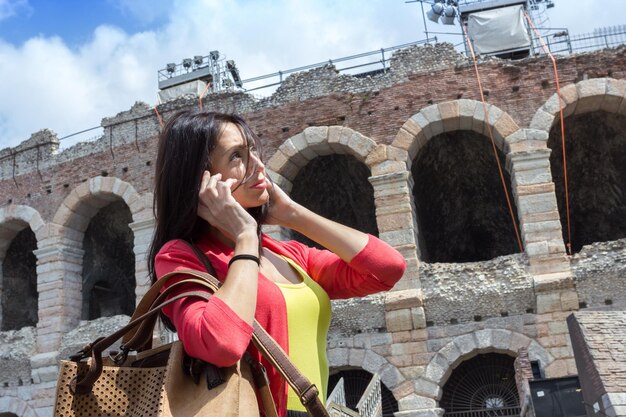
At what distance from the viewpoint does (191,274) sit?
2094 mm

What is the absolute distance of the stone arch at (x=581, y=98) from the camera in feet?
43.2

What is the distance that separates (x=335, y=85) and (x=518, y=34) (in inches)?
307

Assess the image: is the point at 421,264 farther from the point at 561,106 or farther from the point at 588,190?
the point at 588,190

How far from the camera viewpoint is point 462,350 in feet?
40.0

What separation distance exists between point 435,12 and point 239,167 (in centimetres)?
2027

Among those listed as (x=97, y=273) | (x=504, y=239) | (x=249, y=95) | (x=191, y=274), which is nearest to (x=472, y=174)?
(x=504, y=239)

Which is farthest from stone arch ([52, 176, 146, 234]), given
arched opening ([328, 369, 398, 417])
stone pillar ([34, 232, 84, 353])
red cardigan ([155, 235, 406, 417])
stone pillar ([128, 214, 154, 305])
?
red cardigan ([155, 235, 406, 417])

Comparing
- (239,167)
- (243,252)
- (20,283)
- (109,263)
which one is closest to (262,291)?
(243,252)

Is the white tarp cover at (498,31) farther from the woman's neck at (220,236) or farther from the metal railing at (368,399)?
the woman's neck at (220,236)

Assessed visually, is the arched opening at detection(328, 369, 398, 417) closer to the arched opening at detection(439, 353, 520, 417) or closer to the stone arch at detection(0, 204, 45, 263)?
the arched opening at detection(439, 353, 520, 417)

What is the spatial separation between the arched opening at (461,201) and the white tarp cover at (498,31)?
5113 mm

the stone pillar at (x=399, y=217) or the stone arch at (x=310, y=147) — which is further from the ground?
the stone arch at (x=310, y=147)

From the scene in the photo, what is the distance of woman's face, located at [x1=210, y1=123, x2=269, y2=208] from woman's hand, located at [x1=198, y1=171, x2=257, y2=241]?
0.34 ft

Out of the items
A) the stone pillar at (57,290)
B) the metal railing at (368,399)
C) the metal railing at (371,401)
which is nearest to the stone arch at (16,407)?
the stone pillar at (57,290)
